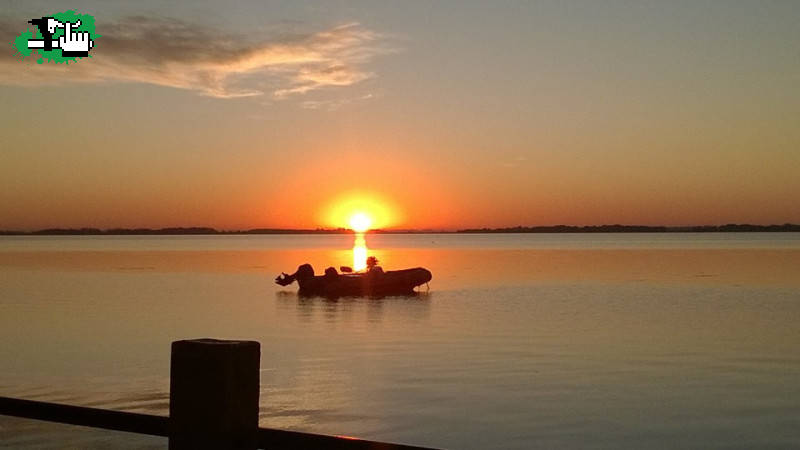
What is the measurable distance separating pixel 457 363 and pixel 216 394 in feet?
73.4

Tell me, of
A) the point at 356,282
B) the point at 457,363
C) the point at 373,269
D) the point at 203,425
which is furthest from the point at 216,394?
the point at 373,269

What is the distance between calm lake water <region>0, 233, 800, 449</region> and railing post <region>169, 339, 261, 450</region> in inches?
292

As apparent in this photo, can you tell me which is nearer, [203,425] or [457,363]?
[203,425]

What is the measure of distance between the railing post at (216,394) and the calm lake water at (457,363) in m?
7.43

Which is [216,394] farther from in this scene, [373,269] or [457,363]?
[373,269]

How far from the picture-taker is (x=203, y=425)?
341cm

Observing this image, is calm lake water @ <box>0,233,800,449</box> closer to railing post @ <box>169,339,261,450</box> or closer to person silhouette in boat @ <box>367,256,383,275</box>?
person silhouette in boat @ <box>367,256,383,275</box>

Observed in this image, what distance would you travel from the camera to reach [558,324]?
37.2 meters

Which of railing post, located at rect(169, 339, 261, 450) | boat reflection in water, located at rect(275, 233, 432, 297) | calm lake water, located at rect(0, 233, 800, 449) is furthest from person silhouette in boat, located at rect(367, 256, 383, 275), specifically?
railing post, located at rect(169, 339, 261, 450)

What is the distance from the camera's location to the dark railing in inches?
133

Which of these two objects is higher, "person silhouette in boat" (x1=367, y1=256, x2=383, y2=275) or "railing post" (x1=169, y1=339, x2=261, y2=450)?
"railing post" (x1=169, y1=339, x2=261, y2=450)

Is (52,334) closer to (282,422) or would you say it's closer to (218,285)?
(282,422)

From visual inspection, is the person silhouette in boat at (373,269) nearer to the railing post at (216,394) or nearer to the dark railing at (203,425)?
the dark railing at (203,425)

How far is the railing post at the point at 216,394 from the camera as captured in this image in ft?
11.1
